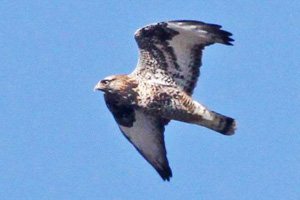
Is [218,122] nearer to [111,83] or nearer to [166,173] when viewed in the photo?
[166,173]

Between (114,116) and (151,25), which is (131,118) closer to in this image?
(114,116)

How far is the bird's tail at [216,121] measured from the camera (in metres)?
22.4

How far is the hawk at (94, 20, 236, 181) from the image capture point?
22109mm

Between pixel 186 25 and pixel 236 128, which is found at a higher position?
pixel 186 25

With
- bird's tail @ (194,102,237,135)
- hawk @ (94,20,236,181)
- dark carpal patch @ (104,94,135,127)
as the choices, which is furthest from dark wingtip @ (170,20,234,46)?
dark carpal patch @ (104,94,135,127)

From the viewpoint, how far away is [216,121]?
22.5m

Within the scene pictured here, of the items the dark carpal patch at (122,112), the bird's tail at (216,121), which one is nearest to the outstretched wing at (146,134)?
the dark carpal patch at (122,112)

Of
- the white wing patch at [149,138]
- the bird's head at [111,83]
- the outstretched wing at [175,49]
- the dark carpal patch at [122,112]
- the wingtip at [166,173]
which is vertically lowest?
the wingtip at [166,173]

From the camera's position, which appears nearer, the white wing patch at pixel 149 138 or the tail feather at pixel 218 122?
the tail feather at pixel 218 122

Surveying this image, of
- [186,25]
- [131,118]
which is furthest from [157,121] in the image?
[186,25]

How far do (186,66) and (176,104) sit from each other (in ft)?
2.01

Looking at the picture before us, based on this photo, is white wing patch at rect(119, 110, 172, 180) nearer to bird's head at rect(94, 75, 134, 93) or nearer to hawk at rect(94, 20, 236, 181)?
hawk at rect(94, 20, 236, 181)

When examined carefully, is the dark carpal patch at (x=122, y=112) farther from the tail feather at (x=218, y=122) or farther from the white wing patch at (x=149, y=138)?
the tail feather at (x=218, y=122)

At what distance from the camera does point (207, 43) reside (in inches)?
873
